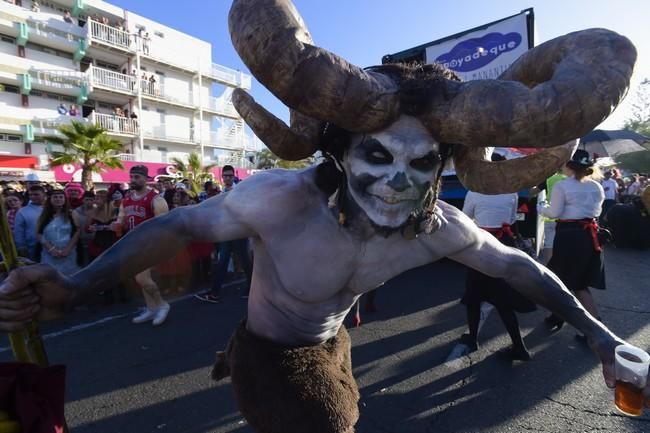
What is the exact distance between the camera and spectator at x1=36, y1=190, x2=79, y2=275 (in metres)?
5.00

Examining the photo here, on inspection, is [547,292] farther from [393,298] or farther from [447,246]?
[393,298]

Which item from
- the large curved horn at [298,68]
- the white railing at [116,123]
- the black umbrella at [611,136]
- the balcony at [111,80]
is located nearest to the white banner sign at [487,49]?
the black umbrella at [611,136]

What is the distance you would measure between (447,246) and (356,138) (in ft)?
1.99

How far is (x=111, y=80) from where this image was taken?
2886 centimetres

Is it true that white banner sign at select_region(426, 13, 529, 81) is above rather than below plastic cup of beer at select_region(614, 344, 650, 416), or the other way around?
above

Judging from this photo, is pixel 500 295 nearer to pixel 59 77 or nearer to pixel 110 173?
pixel 110 173

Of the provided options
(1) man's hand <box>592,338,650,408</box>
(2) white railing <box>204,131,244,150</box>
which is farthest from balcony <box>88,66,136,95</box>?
(1) man's hand <box>592,338,650,408</box>

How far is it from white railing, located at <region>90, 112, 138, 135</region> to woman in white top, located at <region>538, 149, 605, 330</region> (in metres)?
30.2

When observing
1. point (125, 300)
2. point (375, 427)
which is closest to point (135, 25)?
point (125, 300)

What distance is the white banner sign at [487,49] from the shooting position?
629cm

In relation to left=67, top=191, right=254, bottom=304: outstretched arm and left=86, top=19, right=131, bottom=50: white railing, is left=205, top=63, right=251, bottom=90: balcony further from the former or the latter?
left=67, top=191, right=254, bottom=304: outstretched arm

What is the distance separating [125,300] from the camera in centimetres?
553

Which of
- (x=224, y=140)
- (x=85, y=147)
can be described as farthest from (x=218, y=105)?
(x=85, y=147)

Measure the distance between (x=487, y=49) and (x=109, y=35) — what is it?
3060cm
